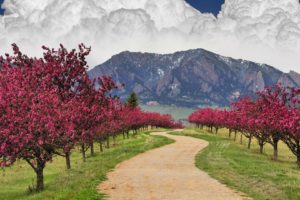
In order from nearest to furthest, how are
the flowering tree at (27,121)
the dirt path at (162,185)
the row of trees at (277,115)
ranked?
the dirt path at (162,185)
the flowering tree at (27,121)
the row of trees at (277,115)

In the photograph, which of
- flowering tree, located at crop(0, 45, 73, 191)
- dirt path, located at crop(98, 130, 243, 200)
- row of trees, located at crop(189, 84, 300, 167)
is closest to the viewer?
dirt path, located at crop(98, 130, 243, 200)

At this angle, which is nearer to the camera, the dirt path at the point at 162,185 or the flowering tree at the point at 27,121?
the dirt path at the point at 162,185

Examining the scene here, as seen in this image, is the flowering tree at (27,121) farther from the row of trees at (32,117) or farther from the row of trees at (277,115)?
the row of trees at (277,115)

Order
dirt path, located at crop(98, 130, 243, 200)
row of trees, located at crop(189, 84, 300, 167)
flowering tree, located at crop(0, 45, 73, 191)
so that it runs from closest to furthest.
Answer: dirt path, located at crop(98, 130, 243, 200) → flowering tree, located at crop(0, 45, 73, 191) → row of trees, located at crop(189, 84, 300, 167)

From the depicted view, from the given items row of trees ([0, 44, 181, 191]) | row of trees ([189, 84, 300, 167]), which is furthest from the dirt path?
row of trees ([189, 84, 300, 167])

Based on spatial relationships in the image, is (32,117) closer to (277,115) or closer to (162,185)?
(162,185)

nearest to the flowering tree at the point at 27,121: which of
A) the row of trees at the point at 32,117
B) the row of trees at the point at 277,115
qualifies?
the row of trees at the point at 32,117

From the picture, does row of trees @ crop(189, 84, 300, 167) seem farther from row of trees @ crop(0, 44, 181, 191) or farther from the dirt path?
row of trees @ crop(0, 44, 181, 191)

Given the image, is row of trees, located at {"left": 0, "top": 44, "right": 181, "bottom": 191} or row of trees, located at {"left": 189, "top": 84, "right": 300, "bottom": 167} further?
row of trees, located at {"left": 189, "top": 84, "right": 300, "bottom": 167}

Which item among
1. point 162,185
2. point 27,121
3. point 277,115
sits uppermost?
point 277,115

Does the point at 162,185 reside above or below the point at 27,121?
below

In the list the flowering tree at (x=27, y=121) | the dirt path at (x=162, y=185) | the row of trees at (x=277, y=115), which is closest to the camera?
the dirt path at (x=162, y=185)

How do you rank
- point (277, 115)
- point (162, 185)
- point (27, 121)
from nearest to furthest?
point (162, 185) < point (27, 121) < point (277, 115)


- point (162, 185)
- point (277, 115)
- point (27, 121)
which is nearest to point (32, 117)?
point (27, 121)
